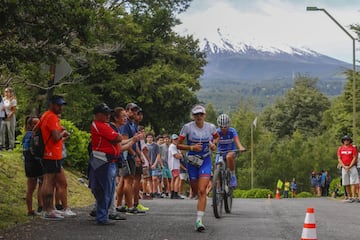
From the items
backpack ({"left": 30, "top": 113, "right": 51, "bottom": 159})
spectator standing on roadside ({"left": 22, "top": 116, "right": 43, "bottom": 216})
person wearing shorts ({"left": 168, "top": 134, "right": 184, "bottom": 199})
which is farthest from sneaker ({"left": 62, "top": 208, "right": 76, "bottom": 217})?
person wearing shorts ({"left": 168, "top": 134, "right": 184, "bottom": 199})

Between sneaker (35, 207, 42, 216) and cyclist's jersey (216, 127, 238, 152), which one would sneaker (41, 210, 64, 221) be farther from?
cyclist's jersey (216, 127, 238, 152)

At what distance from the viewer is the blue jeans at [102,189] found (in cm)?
1008

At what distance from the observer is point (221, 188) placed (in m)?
11.8

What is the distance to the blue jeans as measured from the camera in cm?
1008

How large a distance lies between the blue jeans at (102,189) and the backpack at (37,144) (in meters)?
0.87

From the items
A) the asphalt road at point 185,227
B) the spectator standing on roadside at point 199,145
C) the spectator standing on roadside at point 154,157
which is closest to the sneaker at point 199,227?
the asphalt road at point 185,227

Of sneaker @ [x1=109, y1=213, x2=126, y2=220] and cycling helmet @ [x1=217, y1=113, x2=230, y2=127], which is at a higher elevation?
cycling helmet @ [x1=217, y1=113, x2=230, y2=127]

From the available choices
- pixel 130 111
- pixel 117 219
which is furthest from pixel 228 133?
pixel 117 219

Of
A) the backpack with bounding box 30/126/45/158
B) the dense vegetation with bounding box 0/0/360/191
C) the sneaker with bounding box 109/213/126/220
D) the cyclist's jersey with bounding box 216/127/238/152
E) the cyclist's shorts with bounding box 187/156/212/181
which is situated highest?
the dense vegetation with bounding box 0/0/360/191

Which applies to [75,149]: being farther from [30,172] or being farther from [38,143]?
[38,143]

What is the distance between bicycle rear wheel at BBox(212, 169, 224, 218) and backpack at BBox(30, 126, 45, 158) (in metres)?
2.89

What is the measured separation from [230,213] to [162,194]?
785cm

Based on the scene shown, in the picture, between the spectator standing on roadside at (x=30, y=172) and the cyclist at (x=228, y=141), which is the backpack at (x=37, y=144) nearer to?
the spectator standing on roadside at (x=30, y=172)

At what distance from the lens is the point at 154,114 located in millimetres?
38781
